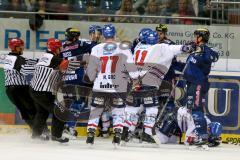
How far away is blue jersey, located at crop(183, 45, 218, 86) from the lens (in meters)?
11.3

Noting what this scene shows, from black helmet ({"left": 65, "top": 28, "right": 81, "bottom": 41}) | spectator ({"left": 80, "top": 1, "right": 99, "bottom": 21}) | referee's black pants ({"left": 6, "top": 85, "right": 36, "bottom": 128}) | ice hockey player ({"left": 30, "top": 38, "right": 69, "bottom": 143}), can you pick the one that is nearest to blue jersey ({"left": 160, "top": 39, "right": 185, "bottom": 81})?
black helmet ({"left": 65, "top": 28, "right": 81, "bottom": 41})

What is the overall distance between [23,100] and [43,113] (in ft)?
2.09

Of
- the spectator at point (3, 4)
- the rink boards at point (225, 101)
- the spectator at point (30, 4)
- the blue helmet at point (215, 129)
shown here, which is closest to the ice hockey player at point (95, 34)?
the spectator at point (30, 4)

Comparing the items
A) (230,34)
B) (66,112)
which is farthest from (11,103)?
(230,34)

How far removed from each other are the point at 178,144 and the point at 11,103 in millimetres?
3027

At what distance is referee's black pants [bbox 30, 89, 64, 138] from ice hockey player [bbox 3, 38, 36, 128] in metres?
0.42

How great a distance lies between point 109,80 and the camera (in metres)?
10.8

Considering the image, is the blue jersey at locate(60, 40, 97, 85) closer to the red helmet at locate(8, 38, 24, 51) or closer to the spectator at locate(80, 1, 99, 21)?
the red helmet at locate(8, 38, 24, 51)

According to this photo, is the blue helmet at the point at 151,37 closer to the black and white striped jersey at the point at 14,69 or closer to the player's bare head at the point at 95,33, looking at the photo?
the player's bare head at the point at 95,33

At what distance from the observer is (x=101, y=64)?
35.7 feet

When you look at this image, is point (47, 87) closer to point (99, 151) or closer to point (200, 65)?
point (99, 151)

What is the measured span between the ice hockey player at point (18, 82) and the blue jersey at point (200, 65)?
258 cm

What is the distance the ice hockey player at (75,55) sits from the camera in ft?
40.7

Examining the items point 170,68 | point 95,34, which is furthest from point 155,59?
point 95,34
